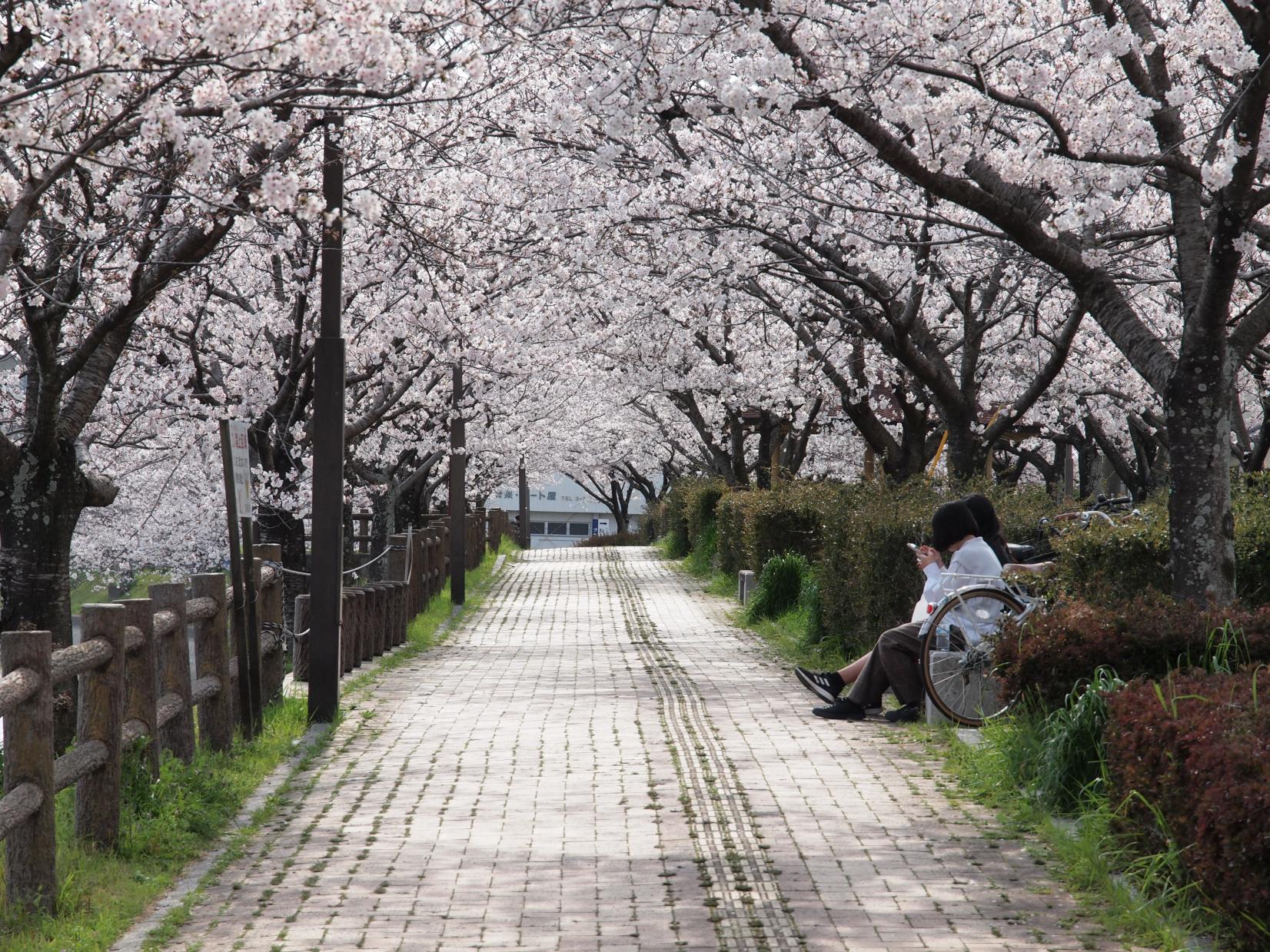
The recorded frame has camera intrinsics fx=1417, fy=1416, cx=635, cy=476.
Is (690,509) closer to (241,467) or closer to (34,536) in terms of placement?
(34,536)

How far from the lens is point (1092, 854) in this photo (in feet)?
19.1

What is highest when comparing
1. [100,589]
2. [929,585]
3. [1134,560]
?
[1134,560]

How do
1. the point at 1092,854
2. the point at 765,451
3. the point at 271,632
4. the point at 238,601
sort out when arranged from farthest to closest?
the point at 765,451 → the point at 271,632 → the point at 238,601 → the point at 1092,854

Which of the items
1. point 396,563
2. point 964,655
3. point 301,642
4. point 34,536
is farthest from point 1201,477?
point 396,563

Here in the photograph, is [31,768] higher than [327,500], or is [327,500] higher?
[327,500]

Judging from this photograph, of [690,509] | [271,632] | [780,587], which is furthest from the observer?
[690,509]

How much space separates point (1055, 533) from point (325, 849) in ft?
24.3

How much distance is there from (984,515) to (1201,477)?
89.8 inches

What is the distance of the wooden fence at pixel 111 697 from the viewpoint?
516cm

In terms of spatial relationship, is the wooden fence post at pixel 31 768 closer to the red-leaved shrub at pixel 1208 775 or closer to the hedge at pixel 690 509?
the red-leaved shrub at pixel 1208 775

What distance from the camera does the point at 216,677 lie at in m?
8.34

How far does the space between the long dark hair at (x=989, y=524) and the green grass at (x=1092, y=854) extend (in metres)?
2.14

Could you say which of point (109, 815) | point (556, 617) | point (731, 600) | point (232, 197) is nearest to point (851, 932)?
point (109, 815)

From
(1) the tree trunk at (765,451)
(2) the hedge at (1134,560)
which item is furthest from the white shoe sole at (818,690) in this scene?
(1) the tree trunk at (765,451)
